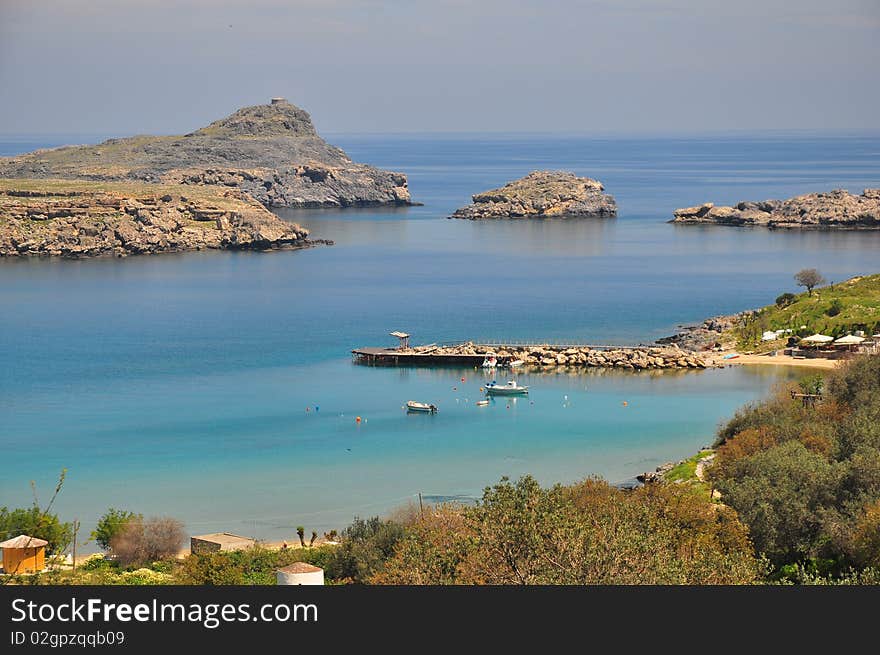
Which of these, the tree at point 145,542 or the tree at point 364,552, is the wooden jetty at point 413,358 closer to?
the tree at point 145,542

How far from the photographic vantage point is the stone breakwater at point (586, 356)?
35.0 m

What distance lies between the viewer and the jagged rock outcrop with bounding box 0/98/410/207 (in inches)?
3693

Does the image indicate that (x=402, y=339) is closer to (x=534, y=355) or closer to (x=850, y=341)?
(x=534, y=355)

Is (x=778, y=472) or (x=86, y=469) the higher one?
(x=778, y=472)

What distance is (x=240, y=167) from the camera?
9894cm

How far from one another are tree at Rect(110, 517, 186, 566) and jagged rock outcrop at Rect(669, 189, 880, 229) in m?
64.6

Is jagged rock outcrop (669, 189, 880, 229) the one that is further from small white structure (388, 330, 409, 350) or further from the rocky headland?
small white structure (388, 330, 409, 350)

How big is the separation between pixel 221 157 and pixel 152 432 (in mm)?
75777

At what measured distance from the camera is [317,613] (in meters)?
5.04

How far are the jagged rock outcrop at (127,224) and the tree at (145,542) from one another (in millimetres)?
50072

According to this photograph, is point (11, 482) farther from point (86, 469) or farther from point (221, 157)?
point (221, 157)

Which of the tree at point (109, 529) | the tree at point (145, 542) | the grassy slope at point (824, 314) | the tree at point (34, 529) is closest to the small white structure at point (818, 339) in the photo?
the grassy slope at point (824, 314)

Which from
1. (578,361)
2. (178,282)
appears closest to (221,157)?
(178,282)

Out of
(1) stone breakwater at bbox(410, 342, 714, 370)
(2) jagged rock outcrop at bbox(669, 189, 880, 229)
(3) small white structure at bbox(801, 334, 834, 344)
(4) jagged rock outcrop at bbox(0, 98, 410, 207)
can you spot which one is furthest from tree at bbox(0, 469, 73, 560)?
(4) jagged rock outcrop at bbox(0, 98, 410, 207)
